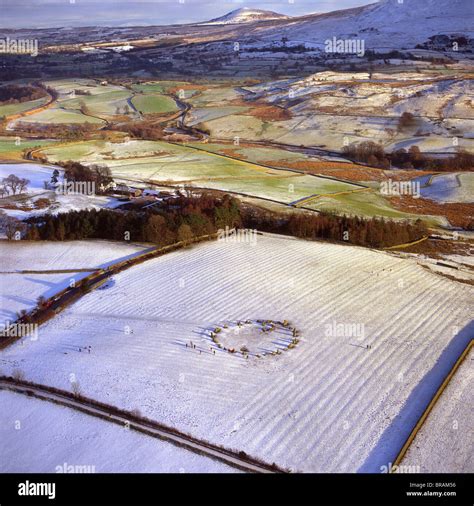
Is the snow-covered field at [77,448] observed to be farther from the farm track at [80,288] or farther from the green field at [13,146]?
the green field at [13,146]

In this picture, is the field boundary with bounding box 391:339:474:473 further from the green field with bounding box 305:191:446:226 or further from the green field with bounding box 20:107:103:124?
the green field with bounding box 20:107:103:124

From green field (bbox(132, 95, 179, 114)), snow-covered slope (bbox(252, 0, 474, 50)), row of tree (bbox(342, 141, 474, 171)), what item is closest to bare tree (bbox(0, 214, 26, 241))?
row of tree (bbox(342, 141, 474, 171))

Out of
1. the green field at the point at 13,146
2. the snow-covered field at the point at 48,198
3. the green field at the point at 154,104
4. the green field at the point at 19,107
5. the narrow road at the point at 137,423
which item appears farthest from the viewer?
the green field at the point at 154,104

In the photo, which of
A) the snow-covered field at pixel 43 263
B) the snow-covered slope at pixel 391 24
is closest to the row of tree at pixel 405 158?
the snow-covered field at pixel 43 263

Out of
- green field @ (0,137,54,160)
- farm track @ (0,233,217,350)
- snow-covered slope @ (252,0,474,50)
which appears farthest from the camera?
snow-covered slope @ (252,0,474,50)
